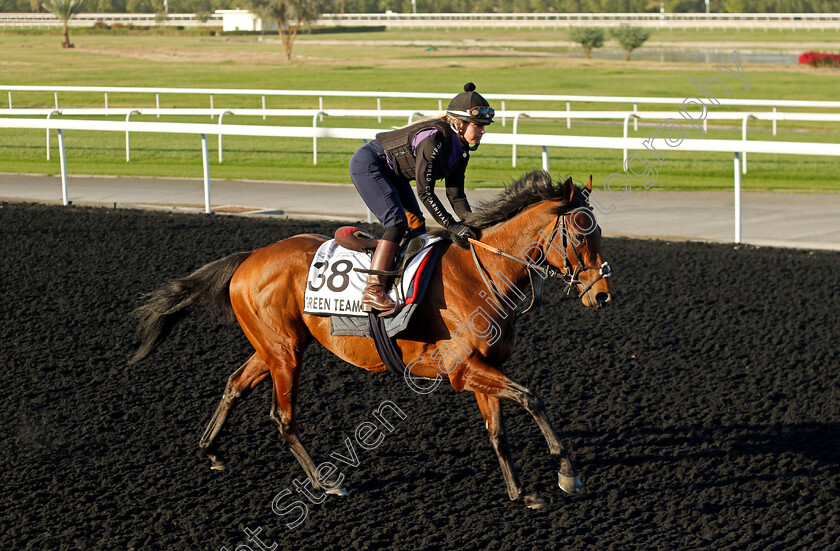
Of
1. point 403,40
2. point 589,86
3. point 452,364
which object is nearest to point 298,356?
point 452,364

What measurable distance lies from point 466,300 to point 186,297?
1594mm

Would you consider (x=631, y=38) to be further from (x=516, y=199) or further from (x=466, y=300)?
(x=466, y=300)

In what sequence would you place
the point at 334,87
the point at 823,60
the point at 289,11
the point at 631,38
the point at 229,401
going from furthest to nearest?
the point at 289,11 → the point at 631,38 → the point at 823,60 → the point at 334,87 → the point at 229,401

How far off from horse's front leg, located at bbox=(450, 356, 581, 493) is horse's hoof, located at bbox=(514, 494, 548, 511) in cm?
11

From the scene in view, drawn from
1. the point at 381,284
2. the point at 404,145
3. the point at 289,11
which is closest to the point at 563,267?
the point at 381,284

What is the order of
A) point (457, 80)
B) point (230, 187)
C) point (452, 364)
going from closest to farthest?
point (452, 364) < point (230, 187) < point (457, 80)

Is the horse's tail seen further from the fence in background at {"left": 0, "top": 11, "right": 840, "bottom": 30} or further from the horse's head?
the fence in background at {"left": 0, "top": 11, "right": 840, "bottom": 30}

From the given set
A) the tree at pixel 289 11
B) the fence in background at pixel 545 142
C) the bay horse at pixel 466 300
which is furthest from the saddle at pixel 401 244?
the tree at pixel 289 11

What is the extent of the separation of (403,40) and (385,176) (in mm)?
62790

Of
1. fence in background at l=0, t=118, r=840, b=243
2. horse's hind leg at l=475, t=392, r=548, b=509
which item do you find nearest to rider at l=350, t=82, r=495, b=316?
horse's hind leg at l=475, t=392, r=548, b=509

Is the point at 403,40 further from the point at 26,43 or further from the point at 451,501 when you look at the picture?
the point at 451,501

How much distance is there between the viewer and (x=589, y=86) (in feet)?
108

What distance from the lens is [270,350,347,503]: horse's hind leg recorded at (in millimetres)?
4730

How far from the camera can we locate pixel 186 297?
5.24 meters
